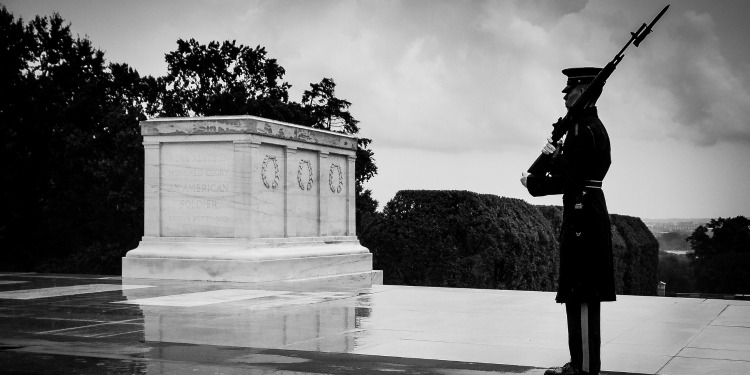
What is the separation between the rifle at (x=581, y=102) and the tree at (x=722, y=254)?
31.2 meters

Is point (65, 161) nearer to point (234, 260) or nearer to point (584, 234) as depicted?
point (234, 260)

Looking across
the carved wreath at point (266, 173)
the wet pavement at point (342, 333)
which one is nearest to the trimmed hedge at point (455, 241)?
the carved wreath at point (266, 173)

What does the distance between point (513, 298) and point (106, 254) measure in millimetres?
20272

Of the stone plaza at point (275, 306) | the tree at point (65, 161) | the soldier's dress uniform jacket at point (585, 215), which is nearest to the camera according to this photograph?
the soldier's dress uniform jacket at point (585, 215)

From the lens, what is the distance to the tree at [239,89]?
3225 cm

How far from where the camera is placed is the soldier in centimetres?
575

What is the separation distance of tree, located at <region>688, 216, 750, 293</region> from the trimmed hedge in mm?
14372

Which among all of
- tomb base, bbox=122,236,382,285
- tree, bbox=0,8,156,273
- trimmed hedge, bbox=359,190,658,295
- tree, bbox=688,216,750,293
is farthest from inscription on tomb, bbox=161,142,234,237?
tree, bbox=688,216,750,293

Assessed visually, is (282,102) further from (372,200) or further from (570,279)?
(570,279)

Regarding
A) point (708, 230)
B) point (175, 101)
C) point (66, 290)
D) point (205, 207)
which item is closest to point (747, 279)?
point (708, 230)

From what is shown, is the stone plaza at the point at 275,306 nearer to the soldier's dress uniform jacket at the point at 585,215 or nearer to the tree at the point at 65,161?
the soldier's dress uniform jacket at the point at 585,215

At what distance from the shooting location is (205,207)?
14438mm

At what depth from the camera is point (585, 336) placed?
18.8ft

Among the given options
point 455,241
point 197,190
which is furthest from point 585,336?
point 455,241
